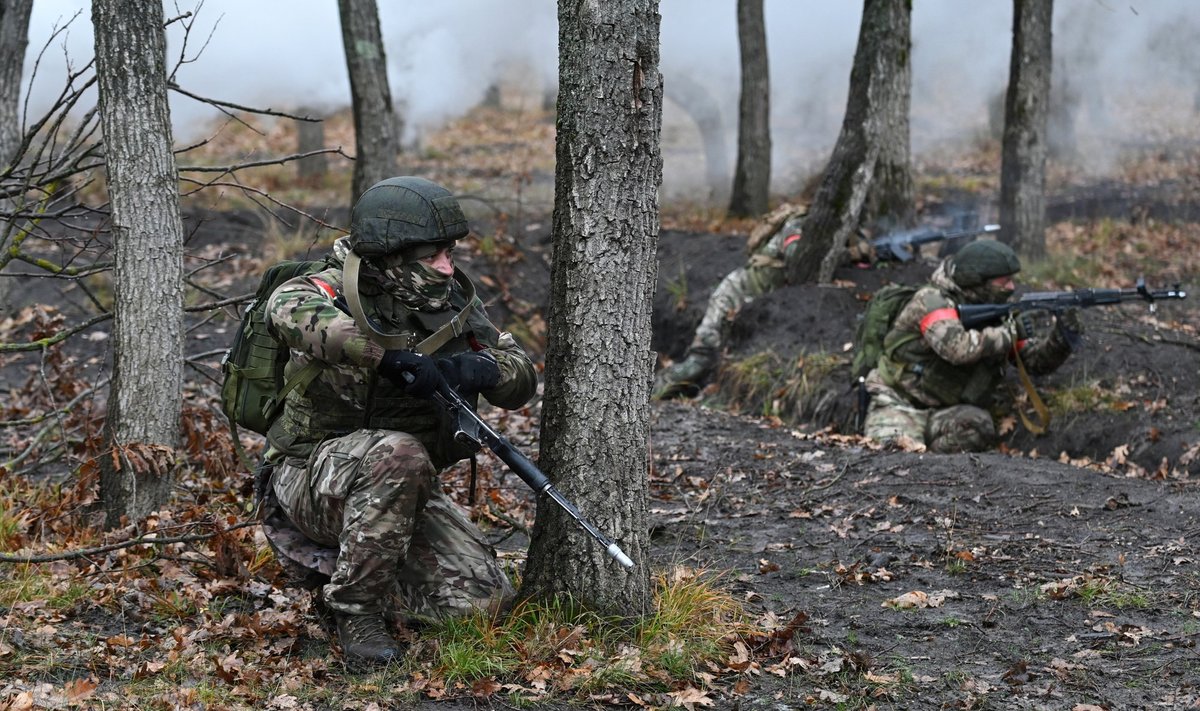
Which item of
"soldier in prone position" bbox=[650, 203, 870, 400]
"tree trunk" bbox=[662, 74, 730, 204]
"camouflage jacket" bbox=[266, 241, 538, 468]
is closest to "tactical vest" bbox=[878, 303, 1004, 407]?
"soldier in prone position" bbox=[650, 203, 870, 400]

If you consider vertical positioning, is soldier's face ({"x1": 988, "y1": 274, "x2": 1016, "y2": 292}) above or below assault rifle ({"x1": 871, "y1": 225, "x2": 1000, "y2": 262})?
below

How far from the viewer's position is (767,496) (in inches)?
275

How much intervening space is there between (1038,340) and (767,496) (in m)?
3.23

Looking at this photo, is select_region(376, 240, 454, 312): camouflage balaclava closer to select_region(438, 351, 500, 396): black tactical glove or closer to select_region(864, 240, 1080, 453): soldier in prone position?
select_region(438, 351, 500, 396): black tactical glove

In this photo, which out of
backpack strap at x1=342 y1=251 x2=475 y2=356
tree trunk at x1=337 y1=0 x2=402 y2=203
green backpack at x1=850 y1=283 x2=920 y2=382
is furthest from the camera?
tree trunk at x1=337 y1=0 x2=402 y2=203

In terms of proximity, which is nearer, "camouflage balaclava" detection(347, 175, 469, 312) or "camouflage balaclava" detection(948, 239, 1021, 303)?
"camouflage balaclava" detection(347, 175, 469, 312)

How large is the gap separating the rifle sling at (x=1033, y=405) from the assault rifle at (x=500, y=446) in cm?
530

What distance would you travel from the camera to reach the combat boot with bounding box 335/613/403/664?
430cm

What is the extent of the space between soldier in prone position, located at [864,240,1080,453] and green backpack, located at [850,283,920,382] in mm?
66

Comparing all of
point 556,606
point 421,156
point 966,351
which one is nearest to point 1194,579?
point 556,606

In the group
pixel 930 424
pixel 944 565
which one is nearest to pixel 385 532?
pixel 944 565

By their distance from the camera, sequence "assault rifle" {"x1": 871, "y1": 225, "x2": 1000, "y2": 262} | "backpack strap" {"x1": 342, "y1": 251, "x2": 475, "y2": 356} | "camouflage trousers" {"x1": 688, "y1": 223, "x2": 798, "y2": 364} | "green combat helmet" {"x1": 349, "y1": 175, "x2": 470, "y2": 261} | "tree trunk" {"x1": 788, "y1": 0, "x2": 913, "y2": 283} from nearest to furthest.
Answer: "backpack strap" {"x1": 342, "y1": 251, "x2": 475, "y2": 356}
"green combat helmet" {"x1": 349, "y1": 175, "x2": 470, "y2": 261}
"tree trunk" {"x1": 788, "y1": 0, "x2": 913, "y2": 283}
"assault rifle" {"x1": 871, "y1": 225, "x2": 1000, "y2": 262}
"camouflage trousers" {"x1": 688, "y1": 223, "x2": 798, "y2": 364}

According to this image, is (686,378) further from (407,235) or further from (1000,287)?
(407,235)

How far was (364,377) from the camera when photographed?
4504 millimetres
